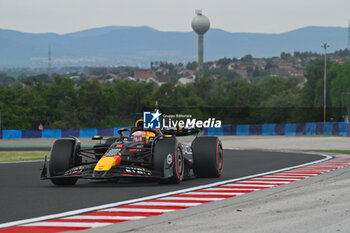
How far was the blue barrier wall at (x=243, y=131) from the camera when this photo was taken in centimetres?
6450

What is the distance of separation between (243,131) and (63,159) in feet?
185

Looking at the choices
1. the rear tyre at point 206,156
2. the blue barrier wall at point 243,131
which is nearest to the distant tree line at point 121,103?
the blue barrier wall at point 243,131

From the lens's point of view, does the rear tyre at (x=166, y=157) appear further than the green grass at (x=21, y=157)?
No

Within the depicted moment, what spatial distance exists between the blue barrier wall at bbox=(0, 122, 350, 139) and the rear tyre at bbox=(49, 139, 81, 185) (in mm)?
48411

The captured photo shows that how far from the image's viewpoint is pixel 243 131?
69750mm

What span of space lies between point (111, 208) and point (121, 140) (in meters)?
5.17

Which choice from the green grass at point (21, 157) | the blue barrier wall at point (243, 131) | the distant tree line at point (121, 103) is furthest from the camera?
the distant tree line at point (121, 103)

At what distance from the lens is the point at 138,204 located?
10.6m

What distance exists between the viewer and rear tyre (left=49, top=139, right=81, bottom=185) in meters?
14.1

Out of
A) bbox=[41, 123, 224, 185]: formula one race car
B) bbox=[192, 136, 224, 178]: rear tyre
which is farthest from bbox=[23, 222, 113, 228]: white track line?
bbox=[192, 136, 224, 178]: rear tyre

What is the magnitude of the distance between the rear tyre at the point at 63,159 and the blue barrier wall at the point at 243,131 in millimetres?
48411

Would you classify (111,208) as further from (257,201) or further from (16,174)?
(16,174)

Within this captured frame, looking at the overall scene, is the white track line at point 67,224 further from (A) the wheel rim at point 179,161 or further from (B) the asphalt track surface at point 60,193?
(A) the wheel rim at point 179,161

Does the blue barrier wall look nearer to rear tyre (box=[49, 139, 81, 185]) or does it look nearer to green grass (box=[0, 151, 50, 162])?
green grass (box=[0, 151, 50, 162])
